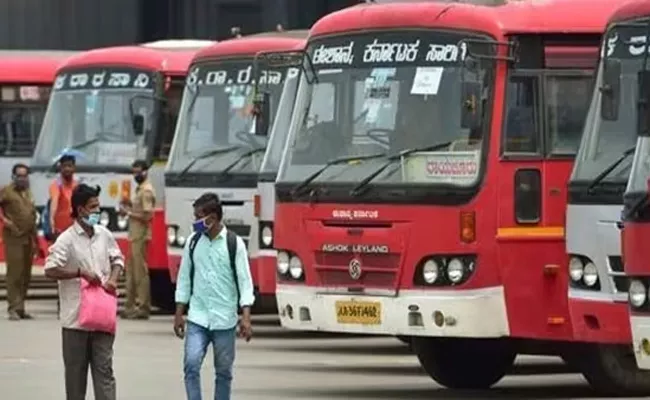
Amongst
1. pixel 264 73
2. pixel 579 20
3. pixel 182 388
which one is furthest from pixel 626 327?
pixel 264 73

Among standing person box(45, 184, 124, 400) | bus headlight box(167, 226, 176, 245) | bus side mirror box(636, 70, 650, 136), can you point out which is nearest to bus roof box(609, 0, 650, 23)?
bus side mirror box(636, 70, 650, 136)

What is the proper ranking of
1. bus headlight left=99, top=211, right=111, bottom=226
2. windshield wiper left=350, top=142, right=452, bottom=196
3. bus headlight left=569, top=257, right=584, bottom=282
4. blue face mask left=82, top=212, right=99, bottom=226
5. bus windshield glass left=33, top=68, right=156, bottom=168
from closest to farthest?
blue face mask left=82, top=212, right=99, bottom=226 → bus headlight left=569, top=257, right=584, bottom=282 → windshield wiper left=350, top=142, right=452, bottom=196 → bus headlight left=99, top=211, right=111, bottom=226 → bus windshield glass left=33, top=68, right=156, bottom=168

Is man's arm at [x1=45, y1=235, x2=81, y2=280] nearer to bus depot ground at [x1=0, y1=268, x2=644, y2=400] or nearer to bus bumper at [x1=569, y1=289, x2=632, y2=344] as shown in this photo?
bus bumper at [x1=569, y1=289, x2=632, y2=344]

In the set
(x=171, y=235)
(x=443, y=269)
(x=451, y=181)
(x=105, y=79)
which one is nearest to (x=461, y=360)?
(x=443, y=269)

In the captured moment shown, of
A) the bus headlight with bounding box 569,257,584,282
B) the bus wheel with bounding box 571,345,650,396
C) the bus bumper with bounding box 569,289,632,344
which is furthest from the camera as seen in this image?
the bus wheel with bounding box 571,345,650,396

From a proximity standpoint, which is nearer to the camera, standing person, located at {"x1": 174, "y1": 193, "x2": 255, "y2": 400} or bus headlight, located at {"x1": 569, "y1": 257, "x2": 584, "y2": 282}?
standing person, located at {"x1": 174, "y1": 193, "x2": 255, "y2": 400}

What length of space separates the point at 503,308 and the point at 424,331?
573 mm

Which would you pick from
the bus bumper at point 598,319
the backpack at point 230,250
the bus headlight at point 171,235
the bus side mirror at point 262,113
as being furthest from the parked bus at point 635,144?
the bus headlight at point 171,235

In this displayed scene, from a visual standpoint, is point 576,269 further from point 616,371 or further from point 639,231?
point 639,231

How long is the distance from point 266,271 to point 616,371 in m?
6.11

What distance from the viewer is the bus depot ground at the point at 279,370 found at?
18016 millimetres

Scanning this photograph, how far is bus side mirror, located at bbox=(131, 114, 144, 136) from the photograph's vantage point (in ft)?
88.5

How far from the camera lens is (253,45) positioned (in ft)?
80.1

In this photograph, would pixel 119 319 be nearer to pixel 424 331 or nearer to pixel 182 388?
pixel 182 388
